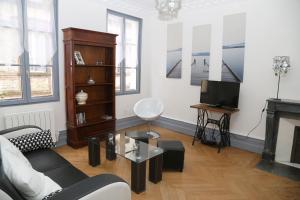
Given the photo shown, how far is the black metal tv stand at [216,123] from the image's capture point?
375 centimetres

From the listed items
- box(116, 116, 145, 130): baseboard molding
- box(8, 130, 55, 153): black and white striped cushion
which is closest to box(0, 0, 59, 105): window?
box(8, 130, 55, 153): black and white striped cushion

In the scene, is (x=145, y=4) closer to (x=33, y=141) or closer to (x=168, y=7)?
(x=168, y=7)

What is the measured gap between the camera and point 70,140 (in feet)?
12.5

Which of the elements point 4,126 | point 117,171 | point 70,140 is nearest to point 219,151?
point 117,171

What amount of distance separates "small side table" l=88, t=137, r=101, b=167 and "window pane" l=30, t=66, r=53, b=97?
4.29ft

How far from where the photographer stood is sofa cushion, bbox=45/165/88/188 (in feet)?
6.15

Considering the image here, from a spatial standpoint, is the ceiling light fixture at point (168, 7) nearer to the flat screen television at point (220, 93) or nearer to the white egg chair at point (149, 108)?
the flat screen television at point (220, 93)

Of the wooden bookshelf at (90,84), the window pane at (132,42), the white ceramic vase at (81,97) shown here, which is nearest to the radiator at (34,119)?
the wooden bookshelf at (90,84)

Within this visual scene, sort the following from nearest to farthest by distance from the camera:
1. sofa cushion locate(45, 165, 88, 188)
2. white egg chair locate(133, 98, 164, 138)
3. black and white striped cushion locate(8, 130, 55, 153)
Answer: sofa cushion locate(45, 165, 88, 188) < black and white striped cushion locate(8, 130, 55, 153) < white egg chair locate(133, 98, 164, 138)

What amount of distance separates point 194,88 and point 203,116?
63cm

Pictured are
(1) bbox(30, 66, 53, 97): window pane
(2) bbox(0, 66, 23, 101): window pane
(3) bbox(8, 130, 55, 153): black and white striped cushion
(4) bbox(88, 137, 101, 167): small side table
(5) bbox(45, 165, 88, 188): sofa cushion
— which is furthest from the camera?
(1) bbox(30, 66, 53, 97): window pane

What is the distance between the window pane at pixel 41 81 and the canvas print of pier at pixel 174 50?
8.35 ft

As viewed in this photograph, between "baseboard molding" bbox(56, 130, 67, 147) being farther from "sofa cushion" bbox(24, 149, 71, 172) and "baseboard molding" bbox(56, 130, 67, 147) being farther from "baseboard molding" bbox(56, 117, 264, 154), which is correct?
"sofa cushion" bbox(24, 149, 71, 172)

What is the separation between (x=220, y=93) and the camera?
12.7 ft
